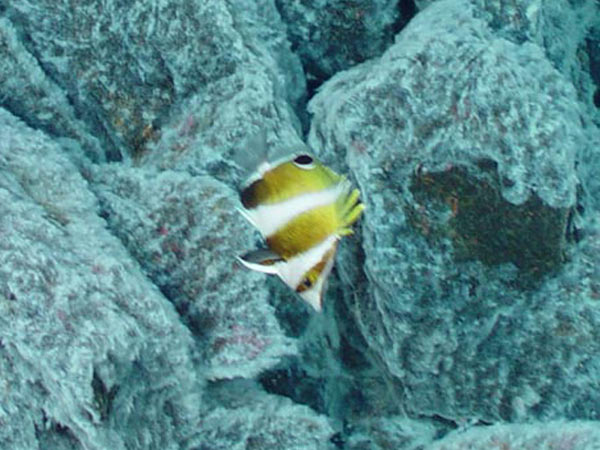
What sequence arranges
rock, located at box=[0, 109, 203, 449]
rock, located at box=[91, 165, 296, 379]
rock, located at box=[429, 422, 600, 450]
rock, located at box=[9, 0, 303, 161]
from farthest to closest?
rock, located at box=[9, 0, 303, 161] → rock, located at box=[91, 165, 296, 379] → rock, located at box=[429, 422, 600, 450] → rock, located at box=[0, 109, 203, 449]

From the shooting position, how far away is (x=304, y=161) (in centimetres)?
165

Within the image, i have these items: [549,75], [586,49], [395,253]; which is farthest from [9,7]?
[586,49]

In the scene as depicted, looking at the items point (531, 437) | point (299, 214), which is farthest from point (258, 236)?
point (531, 437)

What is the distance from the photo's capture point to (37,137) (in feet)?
8.64

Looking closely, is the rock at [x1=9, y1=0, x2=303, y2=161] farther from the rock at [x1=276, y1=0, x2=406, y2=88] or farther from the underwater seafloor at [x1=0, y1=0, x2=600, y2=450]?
the rock at [x1=276, y1=0, x2=406, y2=88]

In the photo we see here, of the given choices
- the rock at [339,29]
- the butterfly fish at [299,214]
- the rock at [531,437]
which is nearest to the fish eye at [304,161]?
the butterfly fish at [299,214]

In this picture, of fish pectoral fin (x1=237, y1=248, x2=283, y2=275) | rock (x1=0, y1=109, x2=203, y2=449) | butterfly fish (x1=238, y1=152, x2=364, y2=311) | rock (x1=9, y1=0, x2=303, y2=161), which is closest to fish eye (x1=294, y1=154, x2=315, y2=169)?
butterfly fish (x1=238, y1=152, x2=364, y2=311)

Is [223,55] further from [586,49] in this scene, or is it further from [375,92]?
[586,49]

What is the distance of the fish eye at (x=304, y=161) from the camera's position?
1644 millimetres

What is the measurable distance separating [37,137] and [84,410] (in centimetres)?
92

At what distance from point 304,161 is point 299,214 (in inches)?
4.2

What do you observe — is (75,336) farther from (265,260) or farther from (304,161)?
(304,161)

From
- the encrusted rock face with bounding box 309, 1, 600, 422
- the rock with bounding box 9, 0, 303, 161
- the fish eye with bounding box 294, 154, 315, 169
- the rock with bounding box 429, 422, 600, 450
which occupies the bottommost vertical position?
the rock with bounding box 429, 422, 600, 450

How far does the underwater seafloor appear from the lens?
231 centimetres
